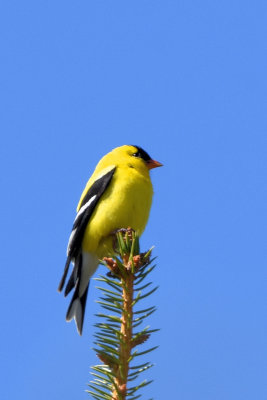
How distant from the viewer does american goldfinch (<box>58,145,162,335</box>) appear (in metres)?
3.88

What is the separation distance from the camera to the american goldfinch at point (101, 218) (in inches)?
153

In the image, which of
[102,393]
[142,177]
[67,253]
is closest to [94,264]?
[67,253]

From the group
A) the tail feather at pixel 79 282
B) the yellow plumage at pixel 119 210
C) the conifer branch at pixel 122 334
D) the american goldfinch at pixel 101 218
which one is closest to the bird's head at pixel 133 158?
the american goldfinch at pixel 101 218

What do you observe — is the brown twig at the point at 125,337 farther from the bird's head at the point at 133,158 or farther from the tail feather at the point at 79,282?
the bird's head at the point at 133,158

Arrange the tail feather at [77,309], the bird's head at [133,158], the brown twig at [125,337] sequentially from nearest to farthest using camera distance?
the brown twig at [125,337], the tail feather at [77,309], the bird's head at [133,158]

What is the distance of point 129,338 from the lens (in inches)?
65.0

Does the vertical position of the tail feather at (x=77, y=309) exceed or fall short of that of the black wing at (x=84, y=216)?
it falls short

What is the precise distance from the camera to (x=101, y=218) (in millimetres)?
3924

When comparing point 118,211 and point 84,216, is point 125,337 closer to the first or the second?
point 118,211

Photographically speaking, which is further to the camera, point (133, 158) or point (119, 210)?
point (133, 158)

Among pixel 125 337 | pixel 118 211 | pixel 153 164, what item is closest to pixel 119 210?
pixel 118 211

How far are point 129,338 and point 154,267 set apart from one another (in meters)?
0.28

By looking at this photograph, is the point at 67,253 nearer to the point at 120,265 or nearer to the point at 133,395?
the point at 120,265

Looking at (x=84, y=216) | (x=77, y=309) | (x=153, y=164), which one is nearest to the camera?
(x=77, y=309)
